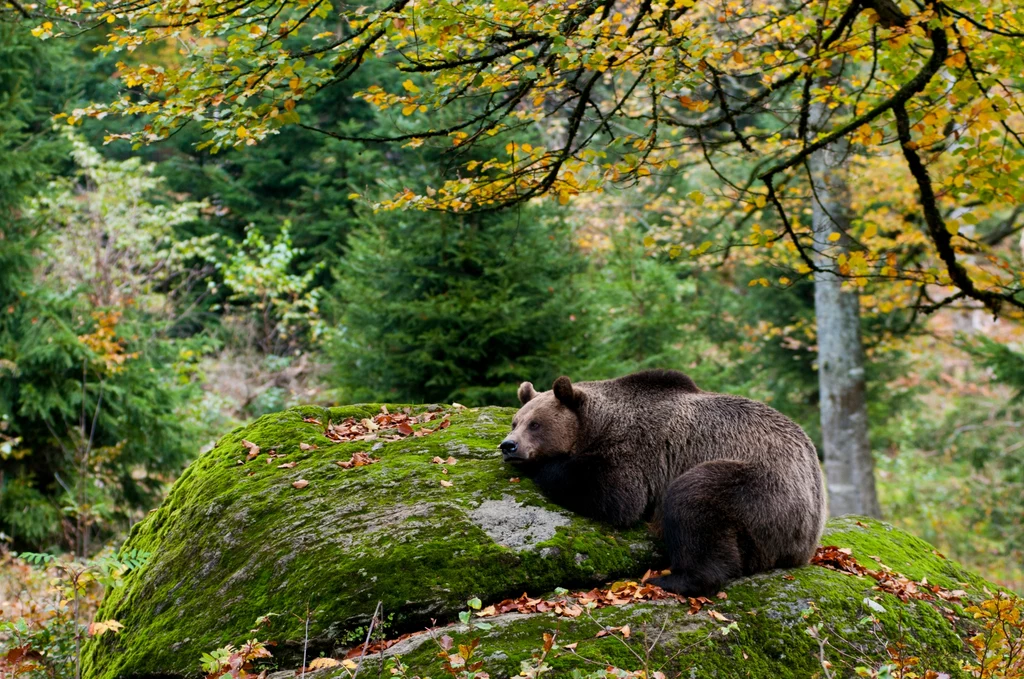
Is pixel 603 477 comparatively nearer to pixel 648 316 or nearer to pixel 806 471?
pixel 806 471

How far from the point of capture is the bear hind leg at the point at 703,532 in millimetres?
5207

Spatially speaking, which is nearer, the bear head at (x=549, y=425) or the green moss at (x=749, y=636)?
the green moss at (x=749, y=636)

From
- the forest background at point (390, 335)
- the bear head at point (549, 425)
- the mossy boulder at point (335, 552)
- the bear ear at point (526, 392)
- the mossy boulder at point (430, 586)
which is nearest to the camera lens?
the mossy boulder at point (430, 586)

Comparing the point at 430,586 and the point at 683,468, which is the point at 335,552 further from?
the point at 683,468

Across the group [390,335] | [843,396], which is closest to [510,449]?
[390,335]

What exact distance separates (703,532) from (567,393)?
146cm

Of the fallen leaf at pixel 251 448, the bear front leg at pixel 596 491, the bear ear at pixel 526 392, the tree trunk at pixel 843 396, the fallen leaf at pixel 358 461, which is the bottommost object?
the tree trunk at pixel 843 396

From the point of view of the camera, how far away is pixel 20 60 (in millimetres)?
12492

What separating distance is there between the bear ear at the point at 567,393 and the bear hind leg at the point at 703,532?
3.50 ft

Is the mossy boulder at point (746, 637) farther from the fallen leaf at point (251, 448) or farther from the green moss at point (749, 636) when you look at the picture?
the fallen leaf at point (251, 448)

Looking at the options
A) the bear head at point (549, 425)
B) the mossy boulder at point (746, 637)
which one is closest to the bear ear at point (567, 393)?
the bear head at point (549, 425)

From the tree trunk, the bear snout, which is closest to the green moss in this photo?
the bear snout

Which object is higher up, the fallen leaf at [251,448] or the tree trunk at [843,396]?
the fallen leaf at [251,448]

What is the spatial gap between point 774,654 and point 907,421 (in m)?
20.3
